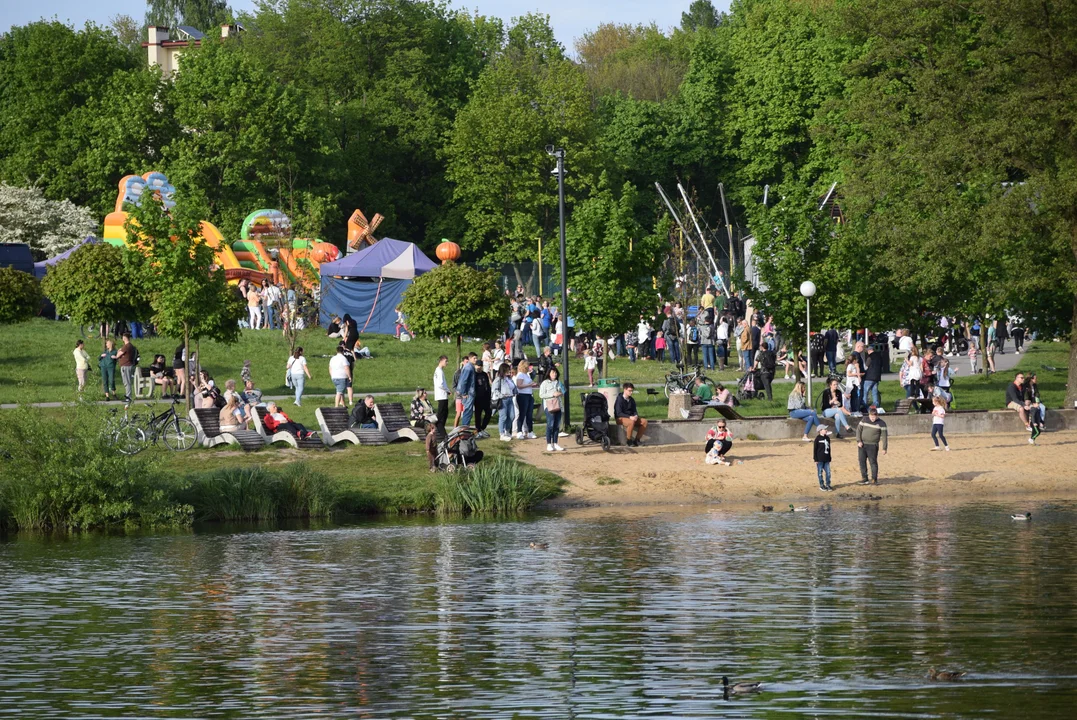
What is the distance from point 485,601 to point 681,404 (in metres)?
13.6

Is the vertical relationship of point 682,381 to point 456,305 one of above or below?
below

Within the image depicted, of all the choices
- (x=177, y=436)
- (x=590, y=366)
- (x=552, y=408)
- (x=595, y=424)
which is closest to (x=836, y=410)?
(x=595, y=424)

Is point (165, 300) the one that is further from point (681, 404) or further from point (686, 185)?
point (686, 185)

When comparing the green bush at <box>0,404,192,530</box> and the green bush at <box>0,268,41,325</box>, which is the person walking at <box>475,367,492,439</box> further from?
the green bush at <box>0,268,41,325</box>

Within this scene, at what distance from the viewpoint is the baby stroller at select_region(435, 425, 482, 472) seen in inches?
1010

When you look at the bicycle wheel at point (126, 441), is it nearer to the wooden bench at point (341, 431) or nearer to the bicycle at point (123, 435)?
the bicycle at point (123, 435)

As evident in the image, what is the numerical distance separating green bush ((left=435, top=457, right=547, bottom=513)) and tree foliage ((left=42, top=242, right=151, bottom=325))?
12785 mm

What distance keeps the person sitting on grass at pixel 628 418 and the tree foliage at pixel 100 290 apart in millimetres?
12228

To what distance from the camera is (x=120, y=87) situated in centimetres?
6519

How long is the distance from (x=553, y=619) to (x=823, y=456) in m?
10.4

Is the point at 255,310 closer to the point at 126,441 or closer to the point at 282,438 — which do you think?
the point at 282,438

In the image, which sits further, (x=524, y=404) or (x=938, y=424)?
(x=524, y=404)

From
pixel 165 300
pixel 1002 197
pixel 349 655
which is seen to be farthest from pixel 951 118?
pixel 349 655

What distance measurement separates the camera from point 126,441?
24125 millimetres
